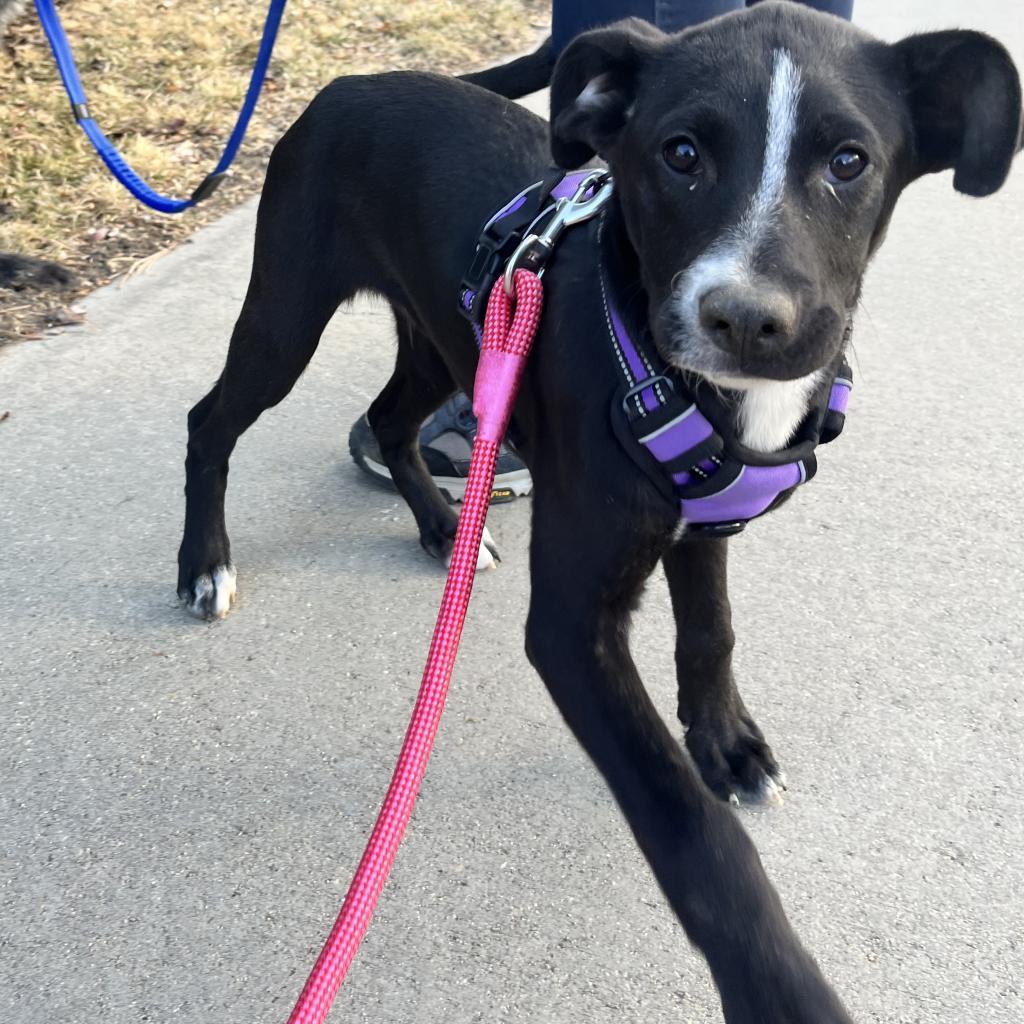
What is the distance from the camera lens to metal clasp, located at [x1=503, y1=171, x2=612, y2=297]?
6.86ft

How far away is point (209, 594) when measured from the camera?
291 centimetres

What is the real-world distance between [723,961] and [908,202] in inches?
174

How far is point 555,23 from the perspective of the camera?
3209 millimetres

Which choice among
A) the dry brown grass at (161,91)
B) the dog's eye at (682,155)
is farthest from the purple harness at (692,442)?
the dry brown grass at (161,91)

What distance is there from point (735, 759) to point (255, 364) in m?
1.36

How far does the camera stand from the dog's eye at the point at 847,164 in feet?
5.84

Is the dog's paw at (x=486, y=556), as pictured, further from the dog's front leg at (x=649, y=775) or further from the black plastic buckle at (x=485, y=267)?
the dog's front leg at (x=649, y=775)

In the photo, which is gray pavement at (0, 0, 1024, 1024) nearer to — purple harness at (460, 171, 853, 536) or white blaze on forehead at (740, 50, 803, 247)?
purple harness at (460, 171, 853, 536)

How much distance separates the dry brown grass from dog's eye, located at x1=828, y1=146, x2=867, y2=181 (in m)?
3.07

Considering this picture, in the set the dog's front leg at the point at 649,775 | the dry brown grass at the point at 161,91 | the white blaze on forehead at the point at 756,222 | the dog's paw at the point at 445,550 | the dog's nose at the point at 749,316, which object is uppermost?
the white blaze on forehead at the point at 756,222

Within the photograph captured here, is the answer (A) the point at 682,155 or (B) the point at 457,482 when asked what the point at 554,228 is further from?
(B) the point at 457,482

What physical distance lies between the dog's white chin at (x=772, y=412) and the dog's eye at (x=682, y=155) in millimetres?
333

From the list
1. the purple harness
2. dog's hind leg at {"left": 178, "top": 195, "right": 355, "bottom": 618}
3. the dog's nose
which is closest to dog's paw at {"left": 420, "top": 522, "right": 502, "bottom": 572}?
dog's hind leg at {"left": 178, "top": 195, "right": 355, "bottom": 618}

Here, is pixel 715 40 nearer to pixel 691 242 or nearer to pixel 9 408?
pixel 691 242
